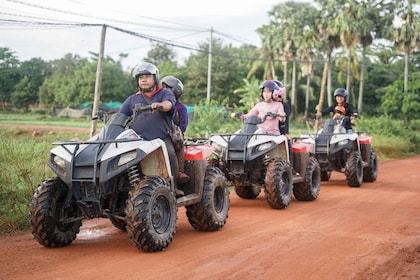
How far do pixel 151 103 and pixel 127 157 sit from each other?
105cm

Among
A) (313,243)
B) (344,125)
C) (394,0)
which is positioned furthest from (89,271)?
(394,0)

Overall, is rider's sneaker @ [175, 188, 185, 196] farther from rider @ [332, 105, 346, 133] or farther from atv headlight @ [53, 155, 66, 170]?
rider @ [332, 105, 346, 133]

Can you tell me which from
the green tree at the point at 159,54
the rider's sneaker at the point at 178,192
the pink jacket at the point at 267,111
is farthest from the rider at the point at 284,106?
the green tree at the point at 159,54

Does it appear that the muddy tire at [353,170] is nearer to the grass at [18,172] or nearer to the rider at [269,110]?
the rider at [269,110]

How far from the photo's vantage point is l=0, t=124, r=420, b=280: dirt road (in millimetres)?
6004

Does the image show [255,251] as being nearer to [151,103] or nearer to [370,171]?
[151,103]

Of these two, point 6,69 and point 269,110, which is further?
point 6,69

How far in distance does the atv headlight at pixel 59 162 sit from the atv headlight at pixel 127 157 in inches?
26.7

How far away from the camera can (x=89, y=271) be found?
597 cm

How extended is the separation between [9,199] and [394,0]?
45.4 m

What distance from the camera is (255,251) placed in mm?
6992

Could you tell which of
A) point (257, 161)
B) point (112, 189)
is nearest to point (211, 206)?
point (112, 189)

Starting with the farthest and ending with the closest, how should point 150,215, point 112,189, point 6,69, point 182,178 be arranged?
point 6,69 → point 182,178 → point 112,189 → point 150,215

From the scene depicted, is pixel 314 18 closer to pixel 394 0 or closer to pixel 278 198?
pixel 394 0
